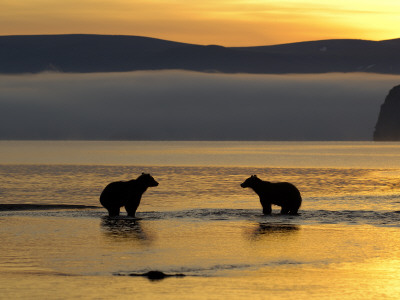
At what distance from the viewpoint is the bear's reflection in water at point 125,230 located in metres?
27.0

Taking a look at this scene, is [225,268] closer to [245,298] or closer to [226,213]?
[245,298]

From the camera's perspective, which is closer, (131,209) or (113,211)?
(131,209)

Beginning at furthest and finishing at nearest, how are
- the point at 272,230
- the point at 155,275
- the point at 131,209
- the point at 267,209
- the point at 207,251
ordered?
the point at 267,209 → the point at 131,209 → the point at 272,230 → the point at 207,251 → the point at 155,275

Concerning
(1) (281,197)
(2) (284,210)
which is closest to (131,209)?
(1) (281,197)

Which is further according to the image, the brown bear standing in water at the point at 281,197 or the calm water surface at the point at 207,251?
the brown bear standing in water at the point at 281,197

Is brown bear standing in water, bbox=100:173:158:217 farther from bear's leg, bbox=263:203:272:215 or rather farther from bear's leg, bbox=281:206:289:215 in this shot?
bear's leg, bbox=281:206:289:215

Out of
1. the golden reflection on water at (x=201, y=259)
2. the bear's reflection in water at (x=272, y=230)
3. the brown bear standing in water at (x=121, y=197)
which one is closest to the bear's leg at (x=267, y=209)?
the golden reflection on water at (x=201, y=259)

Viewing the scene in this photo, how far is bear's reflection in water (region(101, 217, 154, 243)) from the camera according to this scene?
27016 millimetres

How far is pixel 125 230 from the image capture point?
95.9 ft

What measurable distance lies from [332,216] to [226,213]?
173 inches


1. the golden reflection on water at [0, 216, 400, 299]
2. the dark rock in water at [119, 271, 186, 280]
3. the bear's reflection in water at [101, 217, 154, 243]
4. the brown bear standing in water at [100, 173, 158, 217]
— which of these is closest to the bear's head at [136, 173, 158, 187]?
the brown bear standing in water at [100, 173, 158, 217]

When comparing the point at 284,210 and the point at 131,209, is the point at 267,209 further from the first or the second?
the point at 131,209

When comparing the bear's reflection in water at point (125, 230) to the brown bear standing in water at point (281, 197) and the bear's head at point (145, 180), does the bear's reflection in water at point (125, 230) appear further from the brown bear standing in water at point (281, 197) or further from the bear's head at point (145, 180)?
the brown bear standing in water at point (281, 197)

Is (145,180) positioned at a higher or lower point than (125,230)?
higher
